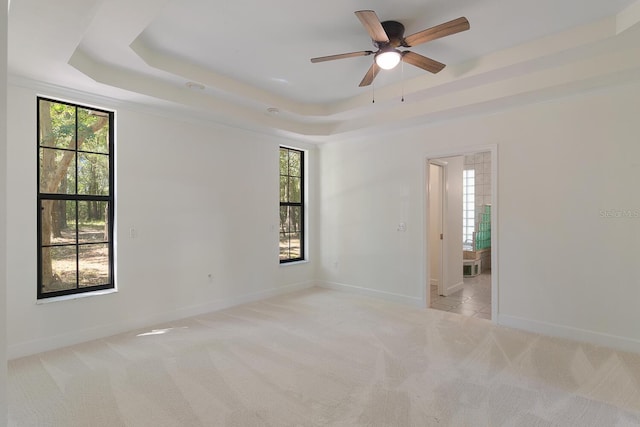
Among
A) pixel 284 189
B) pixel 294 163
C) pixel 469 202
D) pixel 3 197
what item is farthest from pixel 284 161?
pixel 469 202

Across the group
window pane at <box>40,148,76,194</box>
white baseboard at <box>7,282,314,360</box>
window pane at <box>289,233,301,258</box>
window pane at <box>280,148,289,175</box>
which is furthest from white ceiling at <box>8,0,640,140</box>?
white baseboard at <box>7,282,314,360</box>

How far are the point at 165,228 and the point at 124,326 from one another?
117cm

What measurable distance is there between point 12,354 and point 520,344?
4795 mm

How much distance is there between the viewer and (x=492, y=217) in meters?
4.17

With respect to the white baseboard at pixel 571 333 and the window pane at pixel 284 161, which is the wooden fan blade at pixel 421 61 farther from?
the window pane at pixel 284 161

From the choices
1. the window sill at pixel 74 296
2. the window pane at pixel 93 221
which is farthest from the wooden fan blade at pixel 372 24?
the window sill at pixel 74 296

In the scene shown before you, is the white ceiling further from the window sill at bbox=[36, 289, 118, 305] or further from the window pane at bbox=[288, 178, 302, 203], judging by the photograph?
the window sill at bbox=[36, 289, 118, 305]

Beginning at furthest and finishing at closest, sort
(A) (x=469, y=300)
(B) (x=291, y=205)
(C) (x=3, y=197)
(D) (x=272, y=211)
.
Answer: (B) (x=291, y=205) < (D) (x=272, y=211) < (A) (x=469, y=300) < (C) (x=3, y=197)

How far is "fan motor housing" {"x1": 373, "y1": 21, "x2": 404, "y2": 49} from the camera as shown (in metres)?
2.69

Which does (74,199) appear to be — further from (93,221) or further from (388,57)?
(388,57)

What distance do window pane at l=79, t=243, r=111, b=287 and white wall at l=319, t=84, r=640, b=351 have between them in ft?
12.2

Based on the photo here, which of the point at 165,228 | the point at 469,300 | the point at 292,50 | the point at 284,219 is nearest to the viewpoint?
the point at 292,50

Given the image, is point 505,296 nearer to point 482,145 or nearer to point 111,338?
point 482,145

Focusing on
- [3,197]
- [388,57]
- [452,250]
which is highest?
[388,57]
